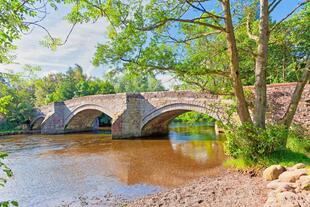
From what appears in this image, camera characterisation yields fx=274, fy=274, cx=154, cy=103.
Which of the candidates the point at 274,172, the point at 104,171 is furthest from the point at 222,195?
the point at 104,171

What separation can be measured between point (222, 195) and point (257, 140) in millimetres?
2181

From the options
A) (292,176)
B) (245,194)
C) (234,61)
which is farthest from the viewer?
(234,61)

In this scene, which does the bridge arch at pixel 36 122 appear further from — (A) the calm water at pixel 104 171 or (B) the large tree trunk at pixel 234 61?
(B) the large tree trunk at pixel 234 61

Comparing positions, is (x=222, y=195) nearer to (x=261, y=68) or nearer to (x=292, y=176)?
(x=292, y=176)

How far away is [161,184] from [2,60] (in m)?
5.58

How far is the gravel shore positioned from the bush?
0.76 metres

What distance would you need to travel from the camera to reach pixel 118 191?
264 inches

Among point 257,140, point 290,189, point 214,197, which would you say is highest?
point 257,140

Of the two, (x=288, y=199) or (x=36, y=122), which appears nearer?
(x=288, y=199)

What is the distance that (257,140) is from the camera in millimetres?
6605

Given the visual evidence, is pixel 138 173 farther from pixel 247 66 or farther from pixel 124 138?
pixel 247 66

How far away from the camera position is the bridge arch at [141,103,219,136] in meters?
14.2

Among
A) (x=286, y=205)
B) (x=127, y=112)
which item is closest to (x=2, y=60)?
(x=286, y=205)

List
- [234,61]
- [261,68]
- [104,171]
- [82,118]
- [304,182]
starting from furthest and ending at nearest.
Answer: [82,118], [104,171], [261,68], [234,61], [304,182]
